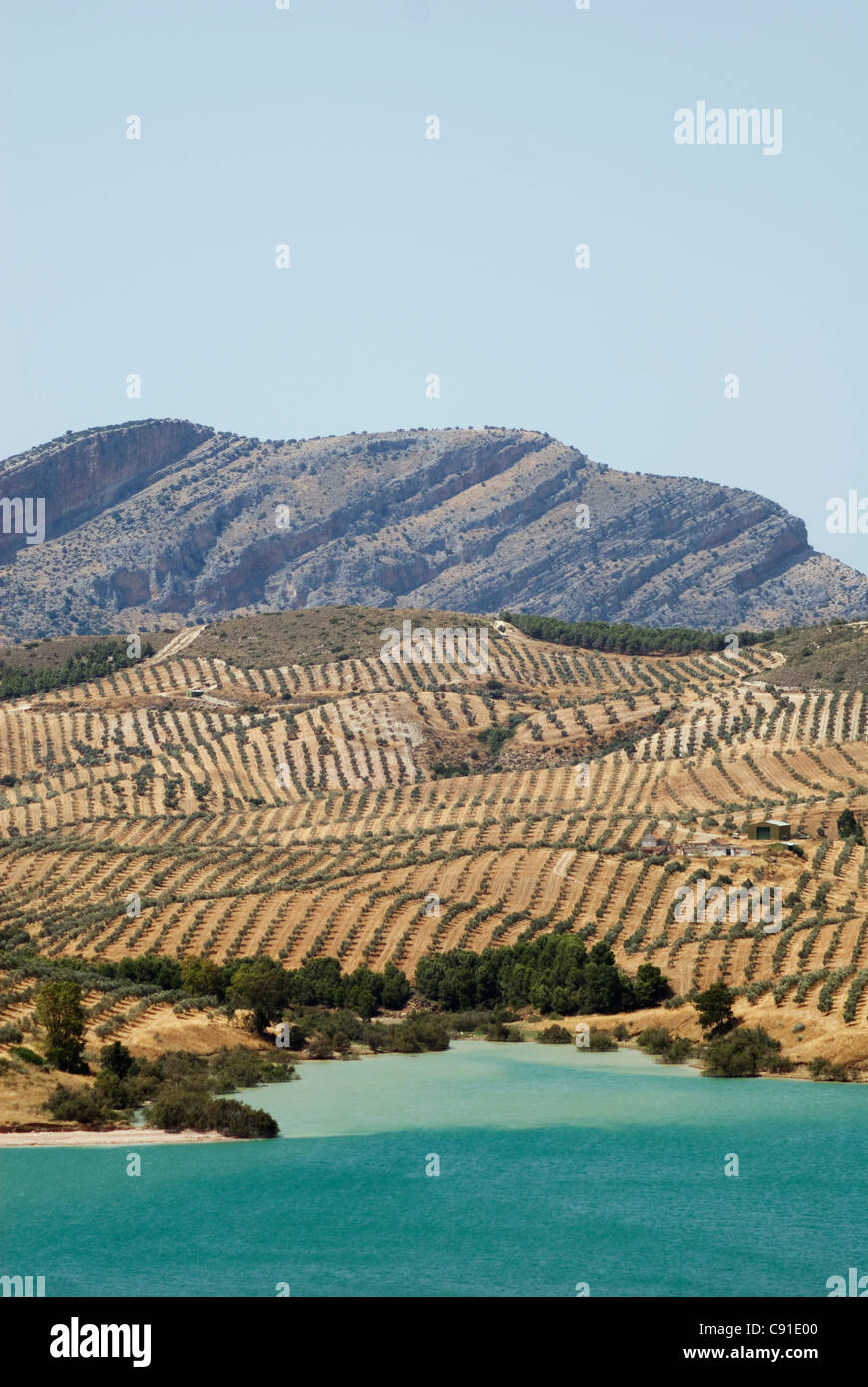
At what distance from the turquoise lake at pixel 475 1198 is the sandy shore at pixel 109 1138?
56 cm

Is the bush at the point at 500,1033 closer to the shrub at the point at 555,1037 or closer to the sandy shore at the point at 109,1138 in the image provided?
the shrub at the point at 555,1037

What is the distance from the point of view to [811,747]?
10144 cm

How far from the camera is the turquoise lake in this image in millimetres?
29000

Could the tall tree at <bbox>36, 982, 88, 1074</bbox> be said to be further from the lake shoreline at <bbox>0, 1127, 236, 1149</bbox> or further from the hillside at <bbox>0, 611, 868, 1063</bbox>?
the lake shoreline at <bbox>0, 1127, 236, 1149</bbox>

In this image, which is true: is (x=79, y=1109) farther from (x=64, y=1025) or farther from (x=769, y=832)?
(x=769, y=832)

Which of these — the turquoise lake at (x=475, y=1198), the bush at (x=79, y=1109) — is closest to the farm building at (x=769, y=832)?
the turquoise lake at (x=475, y=1198)

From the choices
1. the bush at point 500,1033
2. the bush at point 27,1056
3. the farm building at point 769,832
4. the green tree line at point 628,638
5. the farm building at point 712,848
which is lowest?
the bush at point 500,1033

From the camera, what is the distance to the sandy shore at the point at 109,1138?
37875 mm

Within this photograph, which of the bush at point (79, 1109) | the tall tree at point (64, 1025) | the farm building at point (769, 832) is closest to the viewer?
the bush at point (79, 1109)

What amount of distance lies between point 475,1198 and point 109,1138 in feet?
31.0

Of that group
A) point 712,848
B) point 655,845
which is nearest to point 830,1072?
point 712,848

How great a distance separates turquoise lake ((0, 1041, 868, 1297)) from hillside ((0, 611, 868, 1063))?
8734 millimetres
